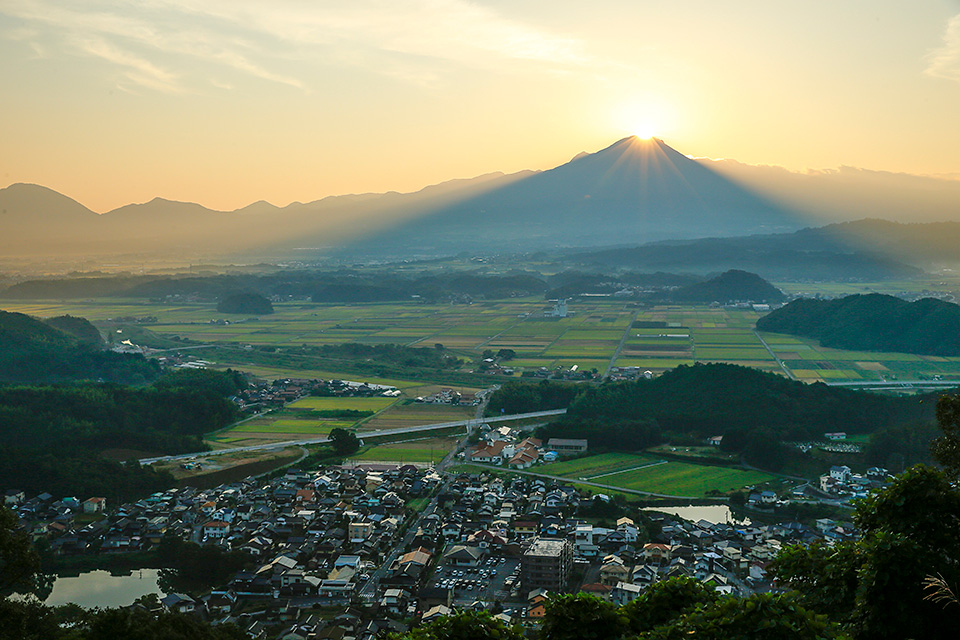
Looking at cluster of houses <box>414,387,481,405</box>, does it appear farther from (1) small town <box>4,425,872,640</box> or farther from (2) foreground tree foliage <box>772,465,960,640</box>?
(2) foreground tree foliage <box>772,465,960,640</box>

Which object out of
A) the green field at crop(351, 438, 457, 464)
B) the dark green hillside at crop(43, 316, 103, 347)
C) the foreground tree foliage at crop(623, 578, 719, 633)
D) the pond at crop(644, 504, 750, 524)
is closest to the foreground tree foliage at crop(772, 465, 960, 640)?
the foreground tree foliage at crop(623, 578, 719, 633)

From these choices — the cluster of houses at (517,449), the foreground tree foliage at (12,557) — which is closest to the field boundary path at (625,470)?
the cluster of houses at (517,449)

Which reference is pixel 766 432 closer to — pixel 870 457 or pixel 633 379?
pixel 870 457

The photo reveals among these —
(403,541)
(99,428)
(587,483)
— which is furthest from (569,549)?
(99,428)

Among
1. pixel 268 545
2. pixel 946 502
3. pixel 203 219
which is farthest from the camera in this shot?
pixel 203 219

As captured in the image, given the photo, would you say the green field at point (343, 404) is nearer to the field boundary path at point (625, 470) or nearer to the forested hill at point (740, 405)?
the forested hill at point (740, 405)

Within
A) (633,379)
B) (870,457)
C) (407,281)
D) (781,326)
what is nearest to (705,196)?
(407,281)
